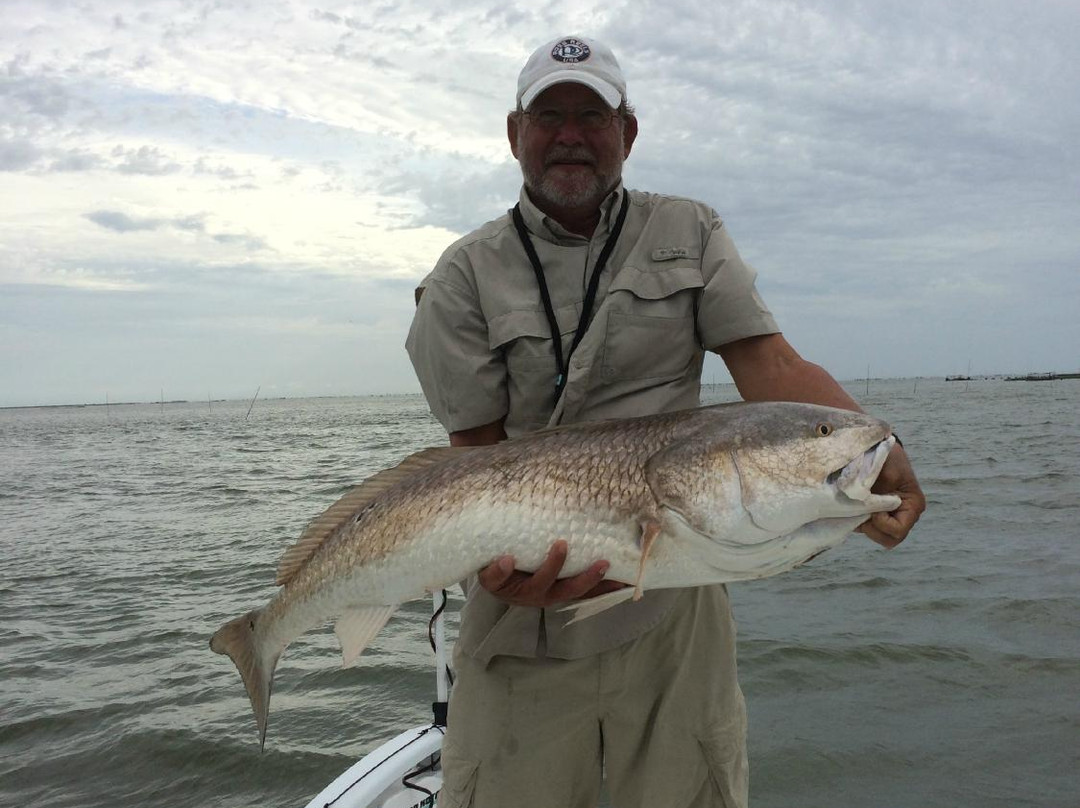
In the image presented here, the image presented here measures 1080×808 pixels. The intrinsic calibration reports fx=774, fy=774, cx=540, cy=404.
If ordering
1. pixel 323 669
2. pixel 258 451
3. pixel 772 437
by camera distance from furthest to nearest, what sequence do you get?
pixel 258 451 → pixel 323 669 → pixel 772 437

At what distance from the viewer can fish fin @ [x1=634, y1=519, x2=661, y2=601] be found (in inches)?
96.7

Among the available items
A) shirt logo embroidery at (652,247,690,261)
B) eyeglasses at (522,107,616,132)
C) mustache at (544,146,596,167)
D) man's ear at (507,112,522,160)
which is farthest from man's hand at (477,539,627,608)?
man's ear at (507,112,522,160)

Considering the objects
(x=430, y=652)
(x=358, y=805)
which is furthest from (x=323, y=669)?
(x=358, y=805)

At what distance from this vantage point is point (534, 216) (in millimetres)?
3199

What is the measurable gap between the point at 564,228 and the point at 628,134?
63 cm

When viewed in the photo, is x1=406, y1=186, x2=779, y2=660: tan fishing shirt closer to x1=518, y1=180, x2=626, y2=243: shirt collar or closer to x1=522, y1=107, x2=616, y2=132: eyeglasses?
x1=518, y1=180, x2=626, y2=243: shirt collar

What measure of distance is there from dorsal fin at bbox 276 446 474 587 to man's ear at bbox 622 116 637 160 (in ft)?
5.05

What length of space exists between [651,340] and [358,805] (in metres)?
2.70

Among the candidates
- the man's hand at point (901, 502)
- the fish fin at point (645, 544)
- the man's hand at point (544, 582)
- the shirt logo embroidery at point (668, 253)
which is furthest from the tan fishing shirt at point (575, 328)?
the man's hand at point (901, 502)

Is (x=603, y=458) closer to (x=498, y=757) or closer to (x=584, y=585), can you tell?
(x=584, y=585)

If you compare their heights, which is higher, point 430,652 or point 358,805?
point 358,805

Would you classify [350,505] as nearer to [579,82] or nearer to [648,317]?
[648,317]

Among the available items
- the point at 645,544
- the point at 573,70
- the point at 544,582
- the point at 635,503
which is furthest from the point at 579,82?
the point at 544,582

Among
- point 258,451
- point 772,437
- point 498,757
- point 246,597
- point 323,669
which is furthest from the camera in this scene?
point 258,451
